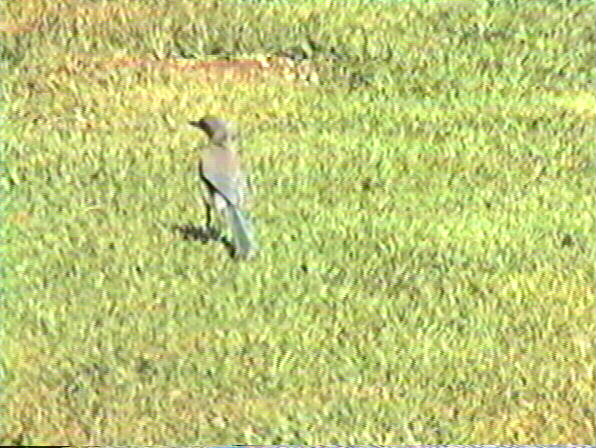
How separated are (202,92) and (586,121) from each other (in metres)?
1.39

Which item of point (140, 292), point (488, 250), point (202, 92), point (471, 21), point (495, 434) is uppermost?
point (471, 21)

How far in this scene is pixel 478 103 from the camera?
5.62m

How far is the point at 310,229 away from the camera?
4641 mm

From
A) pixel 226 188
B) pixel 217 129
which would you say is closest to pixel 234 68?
pixel 217 129

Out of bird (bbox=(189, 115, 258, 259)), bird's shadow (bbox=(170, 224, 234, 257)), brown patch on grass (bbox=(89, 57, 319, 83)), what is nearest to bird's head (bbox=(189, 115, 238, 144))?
bird (bbox=(189, 115, 258, 259))

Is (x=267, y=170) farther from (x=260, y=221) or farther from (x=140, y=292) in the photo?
(x=140, y=292)

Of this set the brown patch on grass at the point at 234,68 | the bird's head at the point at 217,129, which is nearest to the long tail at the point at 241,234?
the bird's head at the point at 217,129

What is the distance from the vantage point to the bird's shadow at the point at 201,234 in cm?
455

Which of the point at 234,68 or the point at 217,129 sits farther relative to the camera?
the point at 234,68

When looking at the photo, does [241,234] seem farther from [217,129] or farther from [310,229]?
[217,129]

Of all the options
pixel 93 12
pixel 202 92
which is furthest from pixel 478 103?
pixel 93 12

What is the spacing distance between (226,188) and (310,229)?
284 millimetres

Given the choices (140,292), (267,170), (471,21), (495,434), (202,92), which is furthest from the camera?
(471,21)

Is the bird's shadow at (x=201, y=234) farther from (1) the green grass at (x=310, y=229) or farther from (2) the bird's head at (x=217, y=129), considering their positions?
(2) the bird's head at (x=217, y=129)
